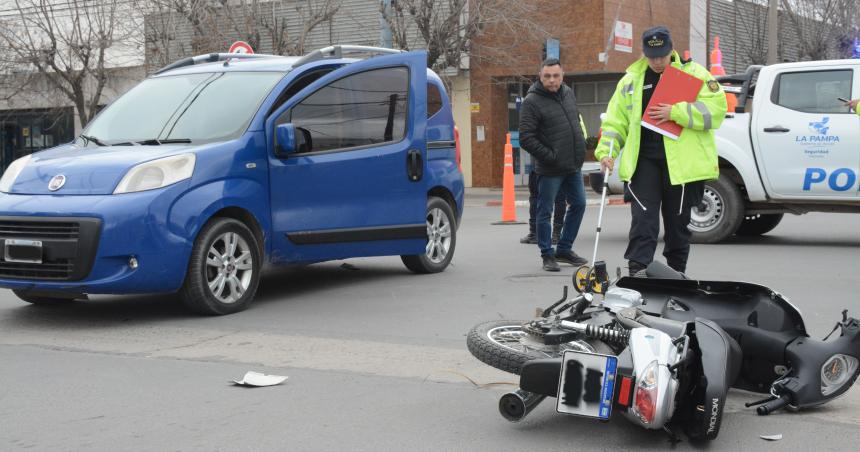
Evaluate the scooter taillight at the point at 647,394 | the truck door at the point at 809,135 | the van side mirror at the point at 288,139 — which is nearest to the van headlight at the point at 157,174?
the van side mirror at the point at 288,139

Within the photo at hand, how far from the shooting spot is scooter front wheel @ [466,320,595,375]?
4.48 m

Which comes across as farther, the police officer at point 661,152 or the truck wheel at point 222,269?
the truck wheel at point 222,269

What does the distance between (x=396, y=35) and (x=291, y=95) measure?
60.7 feet

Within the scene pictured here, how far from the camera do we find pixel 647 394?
3926 mm

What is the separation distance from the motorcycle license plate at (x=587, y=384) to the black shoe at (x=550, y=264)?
18.1ft

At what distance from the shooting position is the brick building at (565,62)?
1044 inches

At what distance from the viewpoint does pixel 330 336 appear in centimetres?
654

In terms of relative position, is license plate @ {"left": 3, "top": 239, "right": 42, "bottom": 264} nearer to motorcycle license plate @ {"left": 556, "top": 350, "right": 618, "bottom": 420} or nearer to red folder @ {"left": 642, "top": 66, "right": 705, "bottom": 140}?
red folder @ {"left": 642, "top": 66, "right": 705, "bottom": 140}

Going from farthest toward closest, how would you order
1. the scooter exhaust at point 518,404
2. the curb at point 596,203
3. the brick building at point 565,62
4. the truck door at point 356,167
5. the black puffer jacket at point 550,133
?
the brick building at point 565,62 → the curb at point 596,203 → the black puffer jacket at point 550,133 → the truck door at point 356,167 → the scooter exhaust at point 518,404

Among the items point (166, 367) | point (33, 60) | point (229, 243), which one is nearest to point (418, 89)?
point (229, 243)

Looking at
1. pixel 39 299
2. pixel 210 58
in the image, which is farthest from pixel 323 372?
pixel 210 58

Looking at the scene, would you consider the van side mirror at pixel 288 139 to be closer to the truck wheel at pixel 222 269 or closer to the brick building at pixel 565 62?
the truck wheel at pixel 222 269

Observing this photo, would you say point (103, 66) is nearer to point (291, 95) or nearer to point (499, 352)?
point (291, 95)

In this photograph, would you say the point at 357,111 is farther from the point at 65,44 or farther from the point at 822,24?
the point at 822,24
